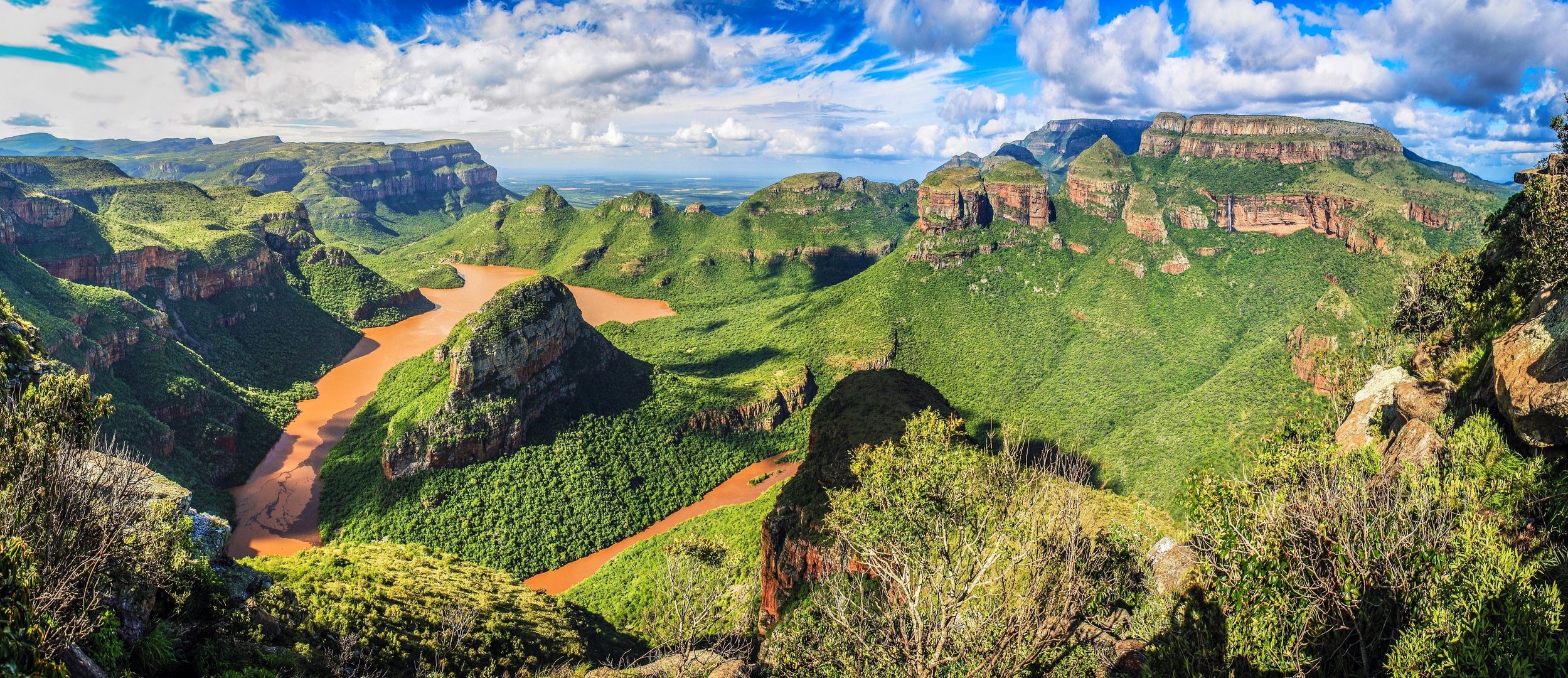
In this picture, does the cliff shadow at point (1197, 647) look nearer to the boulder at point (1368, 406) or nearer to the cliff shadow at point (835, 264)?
the boulder at point (1368, 406)

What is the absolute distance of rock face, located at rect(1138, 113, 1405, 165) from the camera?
347 ft

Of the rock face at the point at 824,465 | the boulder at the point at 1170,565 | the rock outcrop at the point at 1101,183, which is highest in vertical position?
the rock outcrop at the point at 1101,183

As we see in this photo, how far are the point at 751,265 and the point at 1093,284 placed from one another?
7699 centimetres

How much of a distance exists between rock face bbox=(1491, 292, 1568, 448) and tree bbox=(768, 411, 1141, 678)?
9570 mm

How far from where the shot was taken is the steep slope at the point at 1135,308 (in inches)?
2346

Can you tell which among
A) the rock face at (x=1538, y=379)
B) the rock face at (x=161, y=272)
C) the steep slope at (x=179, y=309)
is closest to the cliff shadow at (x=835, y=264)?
the steep slope at (x=179, y=309)

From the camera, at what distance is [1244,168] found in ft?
360

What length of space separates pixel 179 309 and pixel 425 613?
79761mm

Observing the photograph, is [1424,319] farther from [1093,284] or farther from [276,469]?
[276,469]

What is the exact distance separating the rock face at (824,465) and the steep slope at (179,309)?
42699 mm

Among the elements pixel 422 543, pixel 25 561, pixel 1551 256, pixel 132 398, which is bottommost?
pixel 422 543

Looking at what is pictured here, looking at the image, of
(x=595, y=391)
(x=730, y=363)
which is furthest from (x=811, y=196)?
(x=595, y=391)

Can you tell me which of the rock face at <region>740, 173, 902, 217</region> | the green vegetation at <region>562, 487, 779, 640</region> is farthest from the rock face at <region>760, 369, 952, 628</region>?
the rock face at <region>740, 173, 902, 217</region>

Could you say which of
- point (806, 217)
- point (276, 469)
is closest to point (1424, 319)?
point (276, 469)
